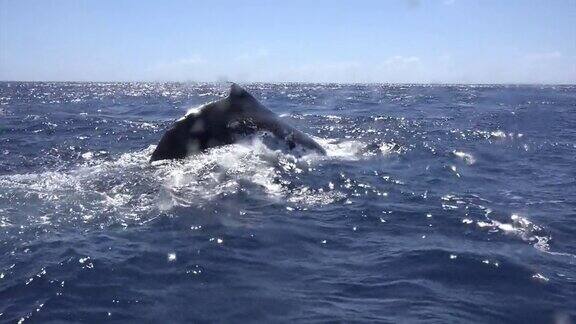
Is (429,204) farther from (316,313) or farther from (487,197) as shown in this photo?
(316,313)

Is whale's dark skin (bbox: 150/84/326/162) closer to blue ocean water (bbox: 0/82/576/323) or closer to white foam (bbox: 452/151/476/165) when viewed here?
blue ocean water (bbox: 0/82/576/323)

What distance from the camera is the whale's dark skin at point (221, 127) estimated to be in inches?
538

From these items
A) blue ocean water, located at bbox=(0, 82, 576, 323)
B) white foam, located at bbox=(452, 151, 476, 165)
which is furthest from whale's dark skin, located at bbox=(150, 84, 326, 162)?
white foam, located at bbox=(452, 151, 476, 165)

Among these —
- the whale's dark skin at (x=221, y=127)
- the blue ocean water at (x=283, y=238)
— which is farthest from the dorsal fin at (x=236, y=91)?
the blue ocean water at (x=283, y=238)

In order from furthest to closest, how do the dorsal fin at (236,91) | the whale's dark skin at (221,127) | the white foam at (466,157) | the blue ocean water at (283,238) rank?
1. the white foam at (466,157)
2. the dorsal fin at (236,91)
3. the whale's dark skin at (221,127)
4. the blue ocean water at (283,238)

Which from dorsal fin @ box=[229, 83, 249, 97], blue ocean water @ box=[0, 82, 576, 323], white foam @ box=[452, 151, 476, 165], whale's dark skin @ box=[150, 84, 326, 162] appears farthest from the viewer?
white foam @ box=[452, 151, 476, 165]

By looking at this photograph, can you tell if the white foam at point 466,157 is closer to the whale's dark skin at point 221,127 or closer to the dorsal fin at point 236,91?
the whale's dark skin at point 221,127

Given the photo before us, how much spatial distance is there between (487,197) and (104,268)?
8.01 meters

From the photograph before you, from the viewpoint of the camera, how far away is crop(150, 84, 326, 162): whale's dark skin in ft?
44.8

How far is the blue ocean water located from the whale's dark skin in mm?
405

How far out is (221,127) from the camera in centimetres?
1427

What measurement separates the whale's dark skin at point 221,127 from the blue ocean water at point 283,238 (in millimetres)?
405

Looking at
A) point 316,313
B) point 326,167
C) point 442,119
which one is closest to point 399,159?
point 326,167

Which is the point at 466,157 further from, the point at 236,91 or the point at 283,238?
the point at 283,238
